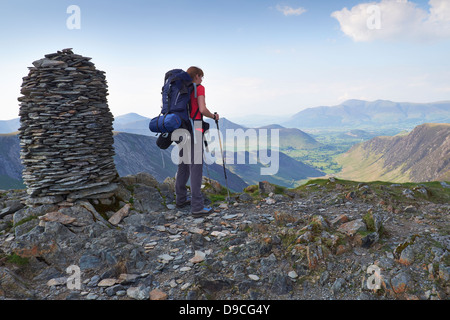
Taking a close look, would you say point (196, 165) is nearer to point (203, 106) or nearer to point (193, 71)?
point (203, 106)

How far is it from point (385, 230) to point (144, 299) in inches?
271

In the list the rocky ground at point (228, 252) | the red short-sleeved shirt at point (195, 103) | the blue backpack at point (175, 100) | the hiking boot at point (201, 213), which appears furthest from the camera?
the hiking boot at point (201, 213)

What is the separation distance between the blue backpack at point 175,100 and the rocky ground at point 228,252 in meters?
3.71

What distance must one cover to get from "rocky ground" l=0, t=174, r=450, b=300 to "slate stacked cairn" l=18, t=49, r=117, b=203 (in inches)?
30.8

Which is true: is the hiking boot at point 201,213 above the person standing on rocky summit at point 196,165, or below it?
below

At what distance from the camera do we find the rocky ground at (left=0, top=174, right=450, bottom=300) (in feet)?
18.2

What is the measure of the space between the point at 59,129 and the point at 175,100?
494 centimetres

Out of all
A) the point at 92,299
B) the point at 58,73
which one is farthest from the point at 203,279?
the point at 58,73

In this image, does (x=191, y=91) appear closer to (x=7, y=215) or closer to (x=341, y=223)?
(x=341, y=223)

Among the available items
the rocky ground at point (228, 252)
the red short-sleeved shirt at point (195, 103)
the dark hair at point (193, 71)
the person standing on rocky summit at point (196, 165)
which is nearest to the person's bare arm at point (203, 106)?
the person standing on rocky summit at point (196, 165)

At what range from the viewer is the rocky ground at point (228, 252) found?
18.2 feet

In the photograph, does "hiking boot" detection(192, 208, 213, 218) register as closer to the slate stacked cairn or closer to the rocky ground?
the rocky ground

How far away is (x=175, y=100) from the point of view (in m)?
8.94

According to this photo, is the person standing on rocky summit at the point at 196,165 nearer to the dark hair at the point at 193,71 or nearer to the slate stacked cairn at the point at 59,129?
the dark hair at the point at 193,71
